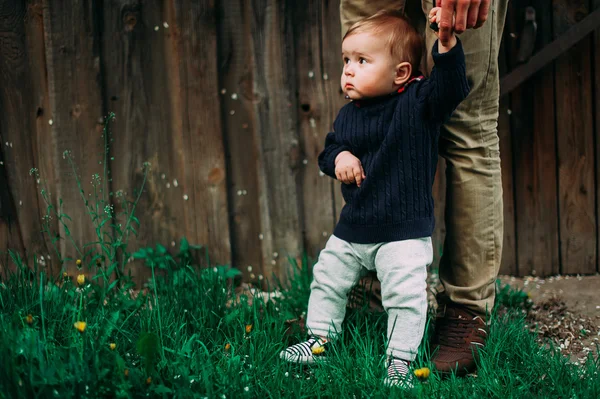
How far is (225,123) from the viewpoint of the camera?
3141 mm

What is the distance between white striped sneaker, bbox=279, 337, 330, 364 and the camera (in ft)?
7.22

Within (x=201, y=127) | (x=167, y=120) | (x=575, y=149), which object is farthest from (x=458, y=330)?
(x=167, y=120)

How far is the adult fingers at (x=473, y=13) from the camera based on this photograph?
75.7 inches

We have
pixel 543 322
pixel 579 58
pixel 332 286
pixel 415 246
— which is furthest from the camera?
pixel 579 58

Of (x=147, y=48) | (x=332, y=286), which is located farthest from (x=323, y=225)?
(x=147, y=48)

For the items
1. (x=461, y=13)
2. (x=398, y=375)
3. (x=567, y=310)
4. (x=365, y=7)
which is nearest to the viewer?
(x=461, y=13)

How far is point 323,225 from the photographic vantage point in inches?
126

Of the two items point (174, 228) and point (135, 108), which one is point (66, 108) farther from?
point (174, 228)

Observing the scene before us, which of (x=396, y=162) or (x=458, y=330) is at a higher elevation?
(x=396, y=162)

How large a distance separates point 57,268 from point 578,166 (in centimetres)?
245

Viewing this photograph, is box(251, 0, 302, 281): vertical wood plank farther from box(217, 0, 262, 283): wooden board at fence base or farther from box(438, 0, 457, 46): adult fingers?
box(438, 0, 457, 46): adult fingers

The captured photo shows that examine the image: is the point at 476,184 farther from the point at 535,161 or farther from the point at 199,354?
the point at 199,354

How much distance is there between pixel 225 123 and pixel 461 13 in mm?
1467

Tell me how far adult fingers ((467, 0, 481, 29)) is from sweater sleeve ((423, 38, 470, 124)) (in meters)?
0.06
